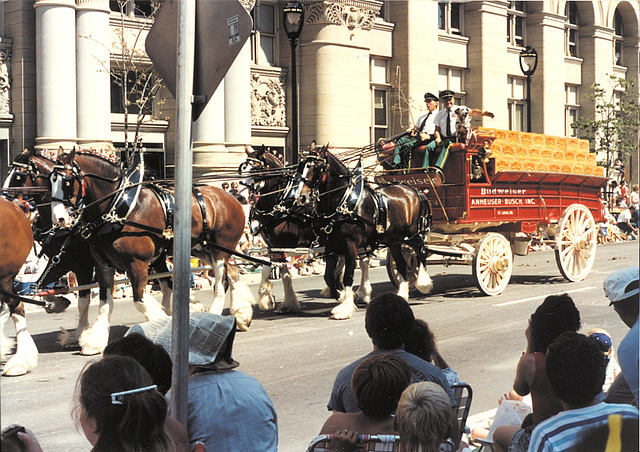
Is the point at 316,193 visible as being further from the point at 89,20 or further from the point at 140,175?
the point at 89,20

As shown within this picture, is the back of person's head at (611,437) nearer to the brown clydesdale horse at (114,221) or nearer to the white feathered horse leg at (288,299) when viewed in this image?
the brown clydesdale horse at (114,221)

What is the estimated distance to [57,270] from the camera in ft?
31.7

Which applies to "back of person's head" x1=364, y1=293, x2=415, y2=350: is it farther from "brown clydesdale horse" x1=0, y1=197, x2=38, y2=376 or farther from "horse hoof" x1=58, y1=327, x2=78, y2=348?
"horse hoof" x1=58, y1=327, x2=78, y2=348

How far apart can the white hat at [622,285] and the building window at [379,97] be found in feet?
41.8

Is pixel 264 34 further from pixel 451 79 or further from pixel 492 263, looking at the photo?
pixel 492 263

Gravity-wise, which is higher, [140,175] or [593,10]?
[593,10]

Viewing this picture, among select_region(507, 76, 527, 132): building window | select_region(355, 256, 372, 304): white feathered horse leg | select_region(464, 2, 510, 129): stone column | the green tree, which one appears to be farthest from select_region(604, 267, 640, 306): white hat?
select_region(507, 76, 527, 132): building window

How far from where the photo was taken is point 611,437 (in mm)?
3883

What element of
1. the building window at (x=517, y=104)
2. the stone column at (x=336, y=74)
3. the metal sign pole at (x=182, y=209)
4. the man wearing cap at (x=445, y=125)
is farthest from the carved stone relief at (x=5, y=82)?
the metal sign pole at (x=182, y=209)

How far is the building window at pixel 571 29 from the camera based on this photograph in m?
18.3

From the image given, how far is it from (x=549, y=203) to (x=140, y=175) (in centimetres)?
807

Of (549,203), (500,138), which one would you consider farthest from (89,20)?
(549,203)

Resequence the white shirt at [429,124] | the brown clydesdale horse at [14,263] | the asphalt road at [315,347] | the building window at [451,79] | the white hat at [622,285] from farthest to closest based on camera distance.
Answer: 1. the building window at [451,79]
2. the white shirt at [429,124]
3. the brown clydesdale horse at [14,263]
4. the asphalt road at [315,347]
5. the white hat at [622,285]

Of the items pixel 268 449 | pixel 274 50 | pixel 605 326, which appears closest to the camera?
pixel 268 449
